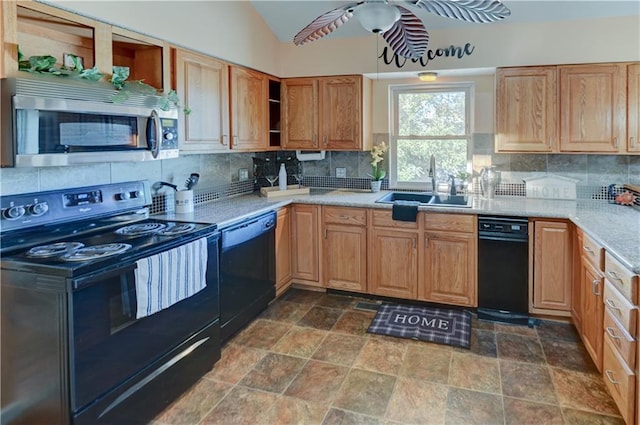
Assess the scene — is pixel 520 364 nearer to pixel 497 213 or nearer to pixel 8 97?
pixel 497 213

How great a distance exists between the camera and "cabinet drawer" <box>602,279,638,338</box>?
78.9 inches

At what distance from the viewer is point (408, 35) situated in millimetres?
2527

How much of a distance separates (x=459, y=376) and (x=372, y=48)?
2.92m

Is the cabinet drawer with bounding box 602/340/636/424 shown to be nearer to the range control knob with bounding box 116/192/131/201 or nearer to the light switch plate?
the range control knob with bounding box 116/192/131/201

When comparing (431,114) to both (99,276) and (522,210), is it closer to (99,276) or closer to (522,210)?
(522,210)

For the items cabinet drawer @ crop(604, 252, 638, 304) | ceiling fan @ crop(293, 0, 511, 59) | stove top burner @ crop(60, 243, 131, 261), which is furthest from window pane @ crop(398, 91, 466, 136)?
stove top burner @ crop(60, 243, 131, 261)

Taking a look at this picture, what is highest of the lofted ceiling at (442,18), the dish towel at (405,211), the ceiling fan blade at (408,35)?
the lofted ceiling at (442,18)

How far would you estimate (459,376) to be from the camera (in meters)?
2.70

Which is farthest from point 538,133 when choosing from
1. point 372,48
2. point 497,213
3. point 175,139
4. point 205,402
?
point 205,402

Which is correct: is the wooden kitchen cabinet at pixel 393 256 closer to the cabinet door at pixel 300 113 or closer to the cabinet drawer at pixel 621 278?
the cabinet door at pixel 300 113

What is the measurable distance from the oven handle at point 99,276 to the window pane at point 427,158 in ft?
10.1

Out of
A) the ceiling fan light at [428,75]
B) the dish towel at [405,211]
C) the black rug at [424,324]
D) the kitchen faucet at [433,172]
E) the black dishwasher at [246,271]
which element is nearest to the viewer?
the black dishwasher at [246,271]

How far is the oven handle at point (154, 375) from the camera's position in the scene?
203 cm

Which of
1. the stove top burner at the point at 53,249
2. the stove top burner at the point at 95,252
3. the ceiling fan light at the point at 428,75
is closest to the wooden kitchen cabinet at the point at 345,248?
the ceiling fan light at the point at 428,75
